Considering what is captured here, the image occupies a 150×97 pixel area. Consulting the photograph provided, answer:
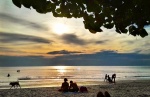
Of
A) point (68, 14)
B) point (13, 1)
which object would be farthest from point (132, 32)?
point (13, 1)

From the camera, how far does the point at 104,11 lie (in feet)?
18.0

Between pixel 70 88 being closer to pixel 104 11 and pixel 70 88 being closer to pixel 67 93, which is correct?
pixel 67 93

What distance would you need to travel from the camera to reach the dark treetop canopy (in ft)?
15.7

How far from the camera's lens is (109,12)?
18.3 feet

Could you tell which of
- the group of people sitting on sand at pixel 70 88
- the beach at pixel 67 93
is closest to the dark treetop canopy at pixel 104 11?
the beach at pixel 67 93

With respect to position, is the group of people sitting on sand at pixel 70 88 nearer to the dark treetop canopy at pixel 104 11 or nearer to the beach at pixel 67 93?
the beach at pixel 67 93

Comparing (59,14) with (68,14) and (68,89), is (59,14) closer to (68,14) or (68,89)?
(68,14)

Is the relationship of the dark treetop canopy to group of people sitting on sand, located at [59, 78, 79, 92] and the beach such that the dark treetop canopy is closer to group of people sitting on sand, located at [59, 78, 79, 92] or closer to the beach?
the beach

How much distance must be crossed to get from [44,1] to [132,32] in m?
2.49

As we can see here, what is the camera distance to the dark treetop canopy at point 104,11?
4.77m

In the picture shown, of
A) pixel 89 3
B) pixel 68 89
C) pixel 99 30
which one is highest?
pixel 89 3

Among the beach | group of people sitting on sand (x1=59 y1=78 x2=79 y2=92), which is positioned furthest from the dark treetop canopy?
group of people sitting on sand (x1=59 y1=78 x2=79 y2=92)

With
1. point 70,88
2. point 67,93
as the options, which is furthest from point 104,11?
point 70,88

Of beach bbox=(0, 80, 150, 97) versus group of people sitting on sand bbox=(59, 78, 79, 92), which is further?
group of people sitting on sand bbox=(59, 78, 79, 92)
